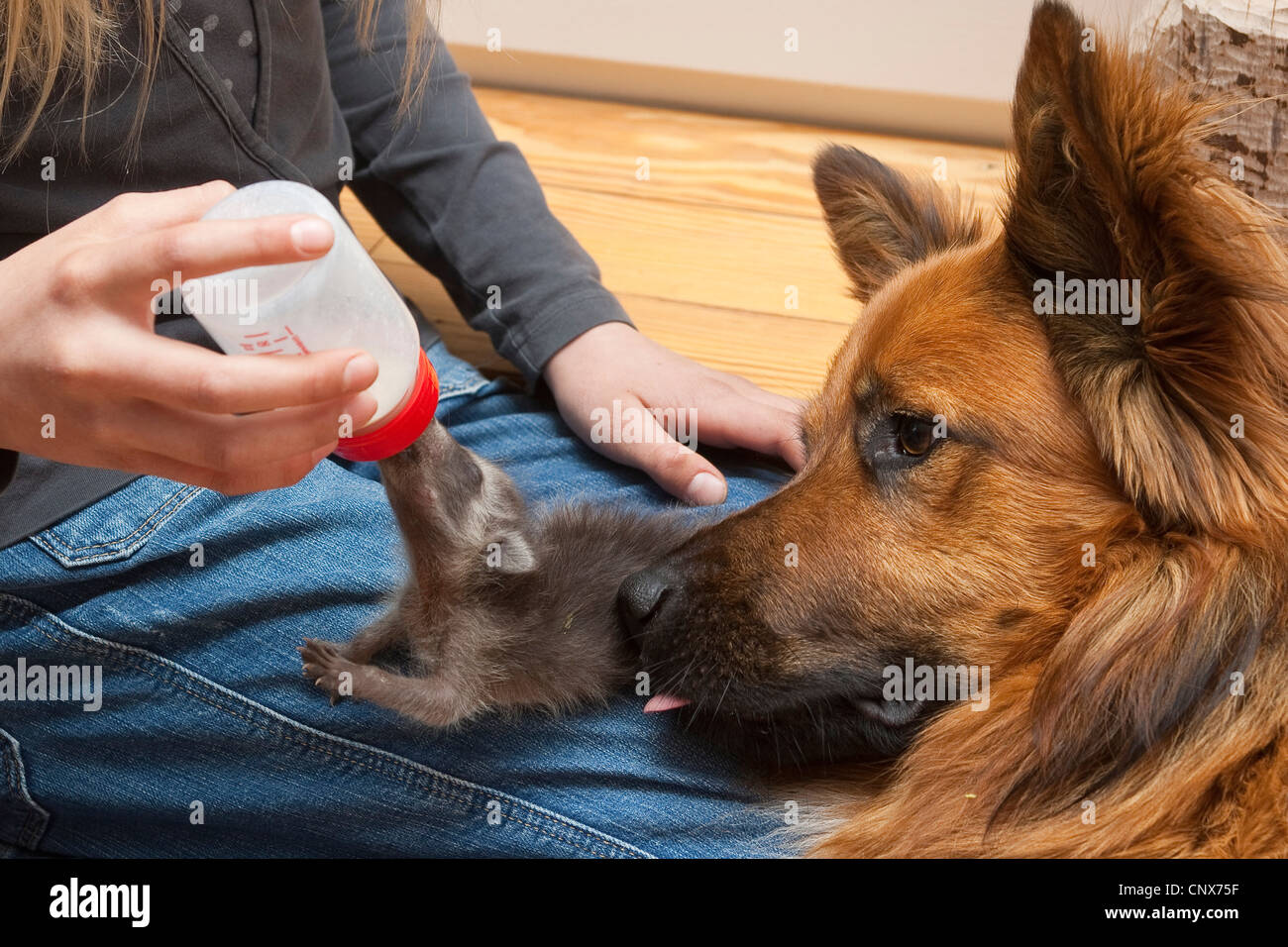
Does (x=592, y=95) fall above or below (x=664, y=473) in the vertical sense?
above

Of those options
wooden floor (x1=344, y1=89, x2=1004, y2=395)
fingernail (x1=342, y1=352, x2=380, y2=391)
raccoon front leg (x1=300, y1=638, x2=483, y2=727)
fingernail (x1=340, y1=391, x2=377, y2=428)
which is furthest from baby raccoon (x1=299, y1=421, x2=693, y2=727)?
wooden floor (x1=344, y1=89, x2=1004, y2=395)

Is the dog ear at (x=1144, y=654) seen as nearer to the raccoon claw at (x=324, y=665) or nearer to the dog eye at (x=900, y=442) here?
the dog eye at (x=900, y=442)

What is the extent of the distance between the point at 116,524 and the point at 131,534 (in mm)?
28

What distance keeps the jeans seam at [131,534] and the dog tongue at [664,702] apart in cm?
75

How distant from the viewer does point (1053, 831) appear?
4.21 ft

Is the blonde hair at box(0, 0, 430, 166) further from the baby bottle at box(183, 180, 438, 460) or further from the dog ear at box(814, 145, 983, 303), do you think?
the dog ear at box(814, 145, 983, 303)

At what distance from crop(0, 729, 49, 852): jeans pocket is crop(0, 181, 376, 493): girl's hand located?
2.12 ft

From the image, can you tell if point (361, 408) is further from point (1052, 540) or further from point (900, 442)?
point (1052, 540)

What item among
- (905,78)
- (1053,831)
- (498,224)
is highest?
(905,78)

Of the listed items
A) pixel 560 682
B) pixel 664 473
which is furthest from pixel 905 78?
pixel 560 682

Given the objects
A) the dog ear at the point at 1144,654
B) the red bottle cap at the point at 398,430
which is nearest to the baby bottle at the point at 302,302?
the red bottle cap at the point at 398,430

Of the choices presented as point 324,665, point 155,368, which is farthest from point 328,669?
point 155,368
